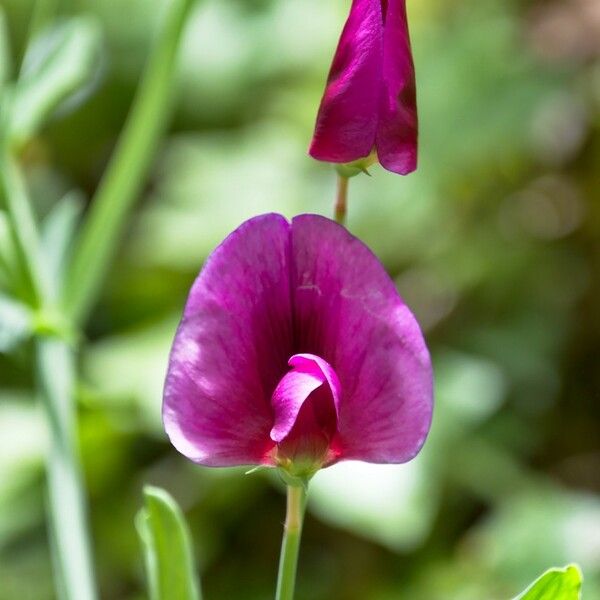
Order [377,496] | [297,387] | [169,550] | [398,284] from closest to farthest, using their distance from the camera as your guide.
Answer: [297,387], [169,550], [377,496], [398,284]

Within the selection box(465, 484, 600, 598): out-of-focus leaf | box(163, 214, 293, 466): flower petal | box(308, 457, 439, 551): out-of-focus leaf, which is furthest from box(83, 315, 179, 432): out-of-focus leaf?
box(163, 214, 293, 466): flower petal

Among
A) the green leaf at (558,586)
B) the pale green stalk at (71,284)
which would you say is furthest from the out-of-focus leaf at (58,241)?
the green leaf at (558,586)

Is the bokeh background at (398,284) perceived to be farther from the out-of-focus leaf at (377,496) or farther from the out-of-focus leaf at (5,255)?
the out-of-focus leaf at (5,255)

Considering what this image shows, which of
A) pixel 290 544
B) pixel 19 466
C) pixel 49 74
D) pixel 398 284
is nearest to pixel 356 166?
pixel 290 544

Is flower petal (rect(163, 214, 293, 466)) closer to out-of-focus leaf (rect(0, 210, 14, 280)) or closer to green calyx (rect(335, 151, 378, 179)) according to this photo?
green calyx (rect(335, 151, 378, 179))

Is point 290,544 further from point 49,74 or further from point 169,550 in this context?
point 49,74

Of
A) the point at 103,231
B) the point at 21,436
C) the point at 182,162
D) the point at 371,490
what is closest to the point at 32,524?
the point at 21,436
